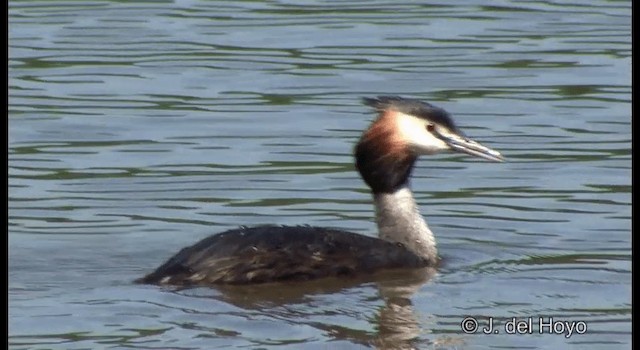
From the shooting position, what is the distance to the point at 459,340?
991cm

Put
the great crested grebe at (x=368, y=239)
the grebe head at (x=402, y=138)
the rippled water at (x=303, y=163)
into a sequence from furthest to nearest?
the grebe head at (x=402, y=138), the great crested grebe at (x=368, y=239), the rippled water at (x=303, y=163)

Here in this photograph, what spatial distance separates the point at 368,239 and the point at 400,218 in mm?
516

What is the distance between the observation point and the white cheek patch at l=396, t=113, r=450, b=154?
12.1m

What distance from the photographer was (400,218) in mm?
12164

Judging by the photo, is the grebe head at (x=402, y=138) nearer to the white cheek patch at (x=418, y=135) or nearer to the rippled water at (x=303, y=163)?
the white cheek patch at (x=418, y=135)

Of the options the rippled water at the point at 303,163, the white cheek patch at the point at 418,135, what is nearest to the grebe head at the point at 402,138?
the white cheek patch at the point at 418,135

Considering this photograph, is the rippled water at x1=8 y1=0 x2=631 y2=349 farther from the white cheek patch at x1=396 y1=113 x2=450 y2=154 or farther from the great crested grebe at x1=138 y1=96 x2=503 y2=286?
the white cheek patch at x1=396 y1=113 x2=450 y2=154

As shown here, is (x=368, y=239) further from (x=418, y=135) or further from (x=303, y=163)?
(x=303, y=163)

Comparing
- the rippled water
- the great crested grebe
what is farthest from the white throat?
the rippled water

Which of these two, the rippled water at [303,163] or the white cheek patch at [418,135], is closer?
the rippled water at [303,163]

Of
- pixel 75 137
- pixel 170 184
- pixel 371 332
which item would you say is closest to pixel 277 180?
pixel 170 184

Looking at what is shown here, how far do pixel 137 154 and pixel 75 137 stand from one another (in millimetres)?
714

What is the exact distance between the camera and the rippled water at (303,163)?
34.3 feet

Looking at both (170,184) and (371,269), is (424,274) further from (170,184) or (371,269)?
(170,184)
